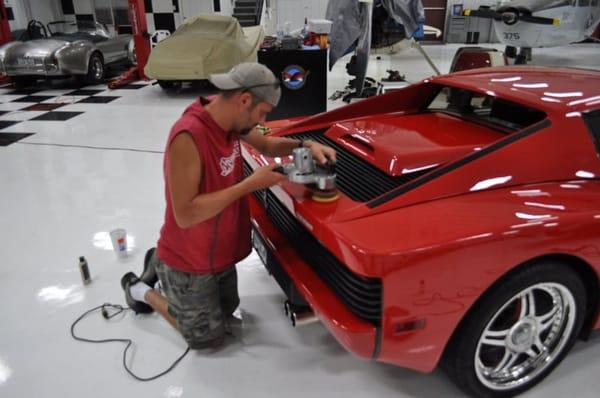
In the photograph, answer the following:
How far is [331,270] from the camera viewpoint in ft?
4.54

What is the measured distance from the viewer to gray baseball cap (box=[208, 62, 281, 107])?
1377 millimetres

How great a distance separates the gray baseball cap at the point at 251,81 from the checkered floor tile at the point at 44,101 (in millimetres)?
4149

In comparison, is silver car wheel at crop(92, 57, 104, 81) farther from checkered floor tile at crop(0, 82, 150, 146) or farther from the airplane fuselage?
the airplane fuselage

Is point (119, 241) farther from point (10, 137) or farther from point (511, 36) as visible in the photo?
point (511, 36)

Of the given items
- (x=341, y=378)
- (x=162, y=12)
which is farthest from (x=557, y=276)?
(x=162, y=12)

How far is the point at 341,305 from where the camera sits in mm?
1326

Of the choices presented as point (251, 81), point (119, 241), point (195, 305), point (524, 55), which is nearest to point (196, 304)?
point (195, 305)

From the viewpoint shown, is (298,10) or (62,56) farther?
(298,10)

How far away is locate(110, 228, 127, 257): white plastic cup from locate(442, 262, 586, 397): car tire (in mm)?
1718

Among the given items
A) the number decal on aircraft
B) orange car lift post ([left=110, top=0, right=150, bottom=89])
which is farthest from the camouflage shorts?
the number decal on aircraft

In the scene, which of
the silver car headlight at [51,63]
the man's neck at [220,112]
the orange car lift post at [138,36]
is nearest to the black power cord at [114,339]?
the man's neck at [220,112]

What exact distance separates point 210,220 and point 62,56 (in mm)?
6483

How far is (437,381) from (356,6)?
495 centimetres

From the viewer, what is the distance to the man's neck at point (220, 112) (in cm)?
147
